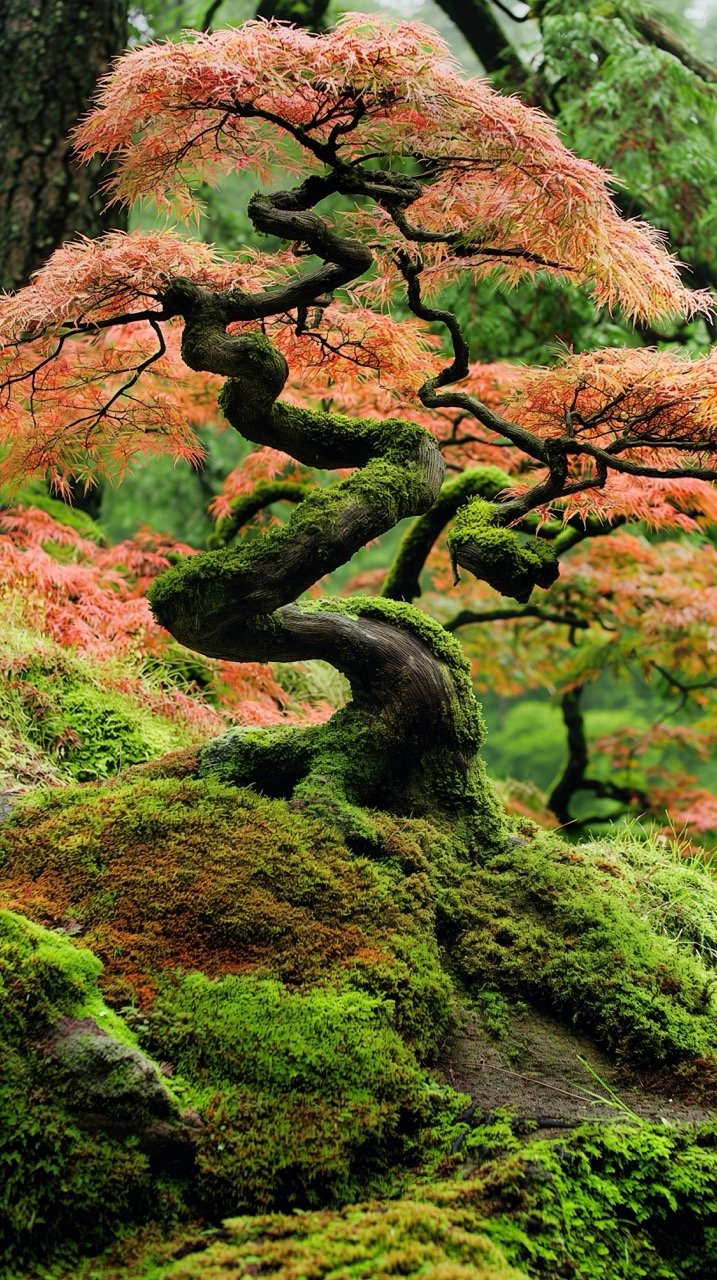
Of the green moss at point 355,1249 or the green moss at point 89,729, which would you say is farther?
the green moss at point 89,729

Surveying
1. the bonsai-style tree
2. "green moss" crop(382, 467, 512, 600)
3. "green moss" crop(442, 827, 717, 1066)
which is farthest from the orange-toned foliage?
"green moss" crop(442, 827, 717, 1066)

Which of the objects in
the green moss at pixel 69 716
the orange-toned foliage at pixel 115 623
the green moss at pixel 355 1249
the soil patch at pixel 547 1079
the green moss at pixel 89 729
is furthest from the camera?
the orange-toned foliage at pixel 115 623

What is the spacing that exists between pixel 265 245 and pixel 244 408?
576 centimetres

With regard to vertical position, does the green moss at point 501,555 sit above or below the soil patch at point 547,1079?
above

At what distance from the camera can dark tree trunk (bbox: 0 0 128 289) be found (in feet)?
15.8

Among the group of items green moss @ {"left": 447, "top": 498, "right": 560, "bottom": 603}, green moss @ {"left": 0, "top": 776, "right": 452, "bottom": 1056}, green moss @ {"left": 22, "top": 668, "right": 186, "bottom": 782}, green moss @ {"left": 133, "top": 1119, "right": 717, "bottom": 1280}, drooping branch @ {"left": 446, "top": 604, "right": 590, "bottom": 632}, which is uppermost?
green moss @ {"left": 447, "top": 498, "right": 560, "bottom": 603}

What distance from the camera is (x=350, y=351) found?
116 inches

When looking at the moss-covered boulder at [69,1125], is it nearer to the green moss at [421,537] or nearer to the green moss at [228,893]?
the green moss at [228,893]

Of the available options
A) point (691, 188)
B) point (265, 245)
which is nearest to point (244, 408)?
point (691, 188)

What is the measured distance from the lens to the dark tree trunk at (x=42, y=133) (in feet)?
15.8

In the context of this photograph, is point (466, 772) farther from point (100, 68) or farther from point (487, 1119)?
point (100, 68)

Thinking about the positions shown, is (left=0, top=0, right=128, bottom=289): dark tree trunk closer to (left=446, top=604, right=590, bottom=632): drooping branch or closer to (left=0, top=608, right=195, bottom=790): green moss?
(left=0, top=608, right=195, bottom=790): green moss

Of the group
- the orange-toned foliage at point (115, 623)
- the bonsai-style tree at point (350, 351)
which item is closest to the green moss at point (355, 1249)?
the bonsai-style tree at point (350, 351)

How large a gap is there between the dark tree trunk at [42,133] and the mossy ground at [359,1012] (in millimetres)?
3309
